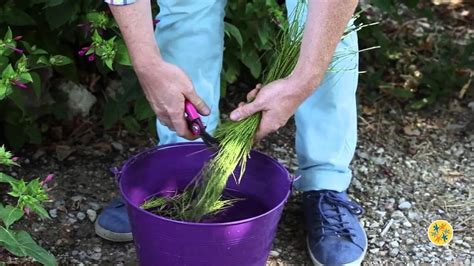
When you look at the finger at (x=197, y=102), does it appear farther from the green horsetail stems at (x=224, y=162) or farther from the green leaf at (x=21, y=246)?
the green leaf at (x=21, y=246)

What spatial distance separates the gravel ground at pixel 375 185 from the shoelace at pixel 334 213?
0.33 feet

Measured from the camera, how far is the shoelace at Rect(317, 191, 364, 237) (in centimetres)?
225

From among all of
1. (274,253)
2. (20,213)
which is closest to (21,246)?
(20,213)

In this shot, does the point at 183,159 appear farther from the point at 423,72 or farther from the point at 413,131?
the point at 423,72

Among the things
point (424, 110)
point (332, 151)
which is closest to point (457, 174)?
point (424, 110)

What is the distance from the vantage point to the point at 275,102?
1.81m

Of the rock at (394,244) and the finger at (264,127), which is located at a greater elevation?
the finger at (264,127)

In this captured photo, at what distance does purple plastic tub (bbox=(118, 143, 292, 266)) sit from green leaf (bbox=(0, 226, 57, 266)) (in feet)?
0.65

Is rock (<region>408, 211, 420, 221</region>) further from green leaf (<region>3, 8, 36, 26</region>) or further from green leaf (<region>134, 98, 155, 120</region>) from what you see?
green leaf (<region>3, 8, 36, 26</region>)

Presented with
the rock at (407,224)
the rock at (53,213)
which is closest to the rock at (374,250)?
the rock at (407,224)

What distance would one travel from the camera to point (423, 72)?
121 inches

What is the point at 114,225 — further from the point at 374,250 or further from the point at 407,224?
the point at 407,224

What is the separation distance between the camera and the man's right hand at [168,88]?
1.80 metres

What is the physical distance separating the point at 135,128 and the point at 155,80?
90 centimetres
